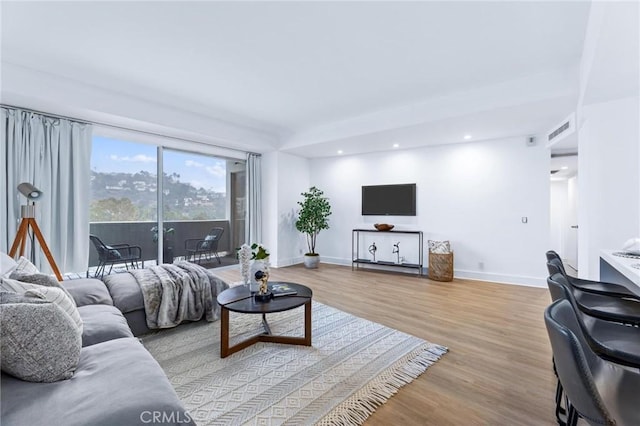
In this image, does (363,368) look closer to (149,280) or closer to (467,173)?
(149,280)

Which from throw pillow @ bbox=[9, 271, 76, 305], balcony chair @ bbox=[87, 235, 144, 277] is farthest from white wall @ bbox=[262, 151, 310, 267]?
throw pillow @ bbox=[9, 271, 76, 305]

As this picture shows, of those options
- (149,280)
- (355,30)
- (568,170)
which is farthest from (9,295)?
(568,170)

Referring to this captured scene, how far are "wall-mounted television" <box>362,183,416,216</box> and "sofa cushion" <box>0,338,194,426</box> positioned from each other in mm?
4954

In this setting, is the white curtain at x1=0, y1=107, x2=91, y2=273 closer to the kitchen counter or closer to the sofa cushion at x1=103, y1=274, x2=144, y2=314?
the sofa cushion at x1=103, y1=274, x2=144, y2=314

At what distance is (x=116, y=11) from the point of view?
7.47 ft

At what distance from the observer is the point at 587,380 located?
0.87 meters

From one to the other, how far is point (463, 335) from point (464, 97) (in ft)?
9.40

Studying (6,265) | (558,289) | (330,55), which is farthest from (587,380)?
(6,265)

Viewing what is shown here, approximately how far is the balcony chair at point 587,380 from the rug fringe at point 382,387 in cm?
99

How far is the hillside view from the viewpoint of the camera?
4.30 metres

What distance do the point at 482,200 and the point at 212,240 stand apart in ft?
16.0

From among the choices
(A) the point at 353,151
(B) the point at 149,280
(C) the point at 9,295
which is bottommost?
(B) the point at 149,280

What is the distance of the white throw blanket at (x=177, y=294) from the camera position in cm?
276

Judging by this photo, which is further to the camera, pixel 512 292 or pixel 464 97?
pixel 512 292
